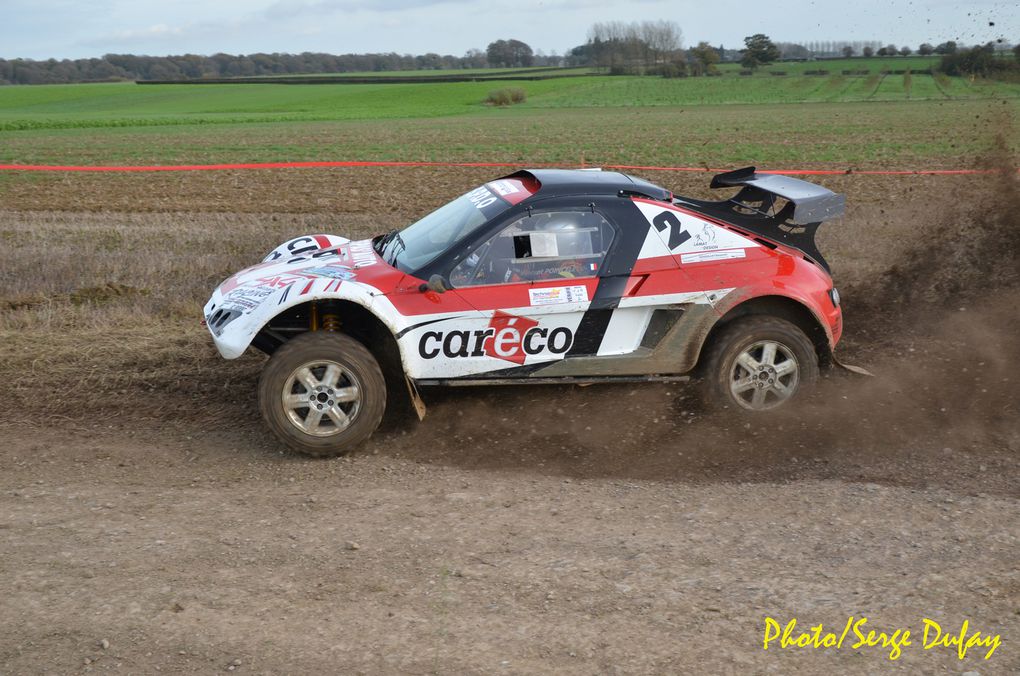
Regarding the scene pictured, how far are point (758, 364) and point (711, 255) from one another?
843 millimetres

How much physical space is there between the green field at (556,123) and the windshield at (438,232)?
7679 millimetres

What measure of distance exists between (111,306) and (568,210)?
5624 millimetres

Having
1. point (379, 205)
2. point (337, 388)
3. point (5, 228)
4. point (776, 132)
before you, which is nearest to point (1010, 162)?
point (337, 388)

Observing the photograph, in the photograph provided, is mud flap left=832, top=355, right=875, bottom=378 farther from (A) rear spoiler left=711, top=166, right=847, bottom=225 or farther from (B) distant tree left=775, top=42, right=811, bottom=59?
(B) distant tree left=775, top=42, right=811, bottom=59

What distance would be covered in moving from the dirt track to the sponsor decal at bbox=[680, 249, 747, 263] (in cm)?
104

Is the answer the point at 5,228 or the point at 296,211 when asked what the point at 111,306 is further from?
the point at 296,211

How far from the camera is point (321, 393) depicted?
20.5 ft

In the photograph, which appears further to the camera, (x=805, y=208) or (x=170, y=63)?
(x=170, y=63)

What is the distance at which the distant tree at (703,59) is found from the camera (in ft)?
234

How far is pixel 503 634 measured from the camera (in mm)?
4141

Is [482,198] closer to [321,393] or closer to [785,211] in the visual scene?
[321,393]

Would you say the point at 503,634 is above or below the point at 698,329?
below

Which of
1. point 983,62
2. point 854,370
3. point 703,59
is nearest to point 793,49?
point 703,59

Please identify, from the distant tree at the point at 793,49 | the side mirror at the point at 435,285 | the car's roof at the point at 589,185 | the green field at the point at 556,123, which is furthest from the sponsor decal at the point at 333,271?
the distant tree at the point at 793,49
